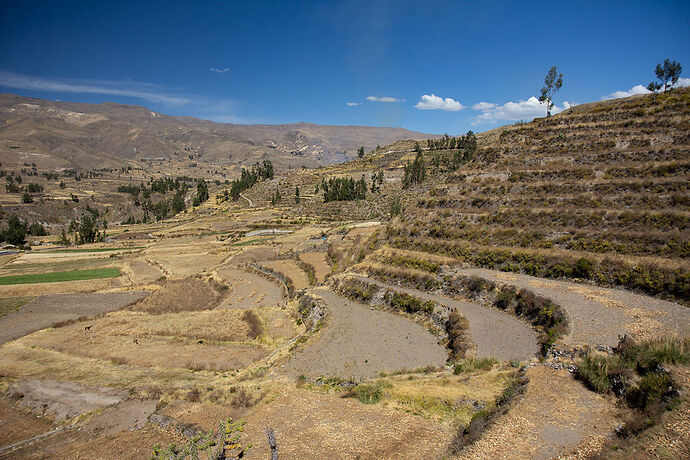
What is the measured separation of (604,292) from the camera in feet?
70.8

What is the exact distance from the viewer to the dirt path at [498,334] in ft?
62.0

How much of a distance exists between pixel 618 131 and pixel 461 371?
34.5 metres

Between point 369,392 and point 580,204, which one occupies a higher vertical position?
point 580,204

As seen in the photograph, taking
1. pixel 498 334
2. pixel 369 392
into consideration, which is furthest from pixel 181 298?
pixel 498 334

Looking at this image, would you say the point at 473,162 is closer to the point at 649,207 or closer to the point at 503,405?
the point at 649,207

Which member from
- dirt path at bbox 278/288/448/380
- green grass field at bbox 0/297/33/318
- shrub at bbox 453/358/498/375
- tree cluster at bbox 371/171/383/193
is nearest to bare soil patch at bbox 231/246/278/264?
green grass field at bbox 0/297/33/318

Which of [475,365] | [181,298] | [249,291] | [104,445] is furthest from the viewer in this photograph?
[249,291]

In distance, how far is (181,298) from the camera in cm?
4722

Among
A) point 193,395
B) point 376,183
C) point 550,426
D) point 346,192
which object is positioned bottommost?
point 193,395

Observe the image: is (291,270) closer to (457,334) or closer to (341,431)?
(457,334)

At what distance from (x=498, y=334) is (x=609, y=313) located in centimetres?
586

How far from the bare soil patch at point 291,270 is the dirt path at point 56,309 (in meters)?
20.1

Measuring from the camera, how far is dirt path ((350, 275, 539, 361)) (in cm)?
1890

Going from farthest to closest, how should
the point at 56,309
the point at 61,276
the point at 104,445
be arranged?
1. the point at 61,276
2. the point at 56,309
3. the point at 104,445
